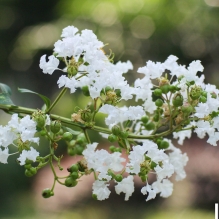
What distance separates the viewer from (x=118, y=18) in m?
3.17

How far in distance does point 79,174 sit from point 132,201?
2391mm

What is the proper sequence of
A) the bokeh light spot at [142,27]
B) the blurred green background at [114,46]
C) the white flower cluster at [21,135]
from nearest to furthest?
the white flower cluster at [21,135], the blurred green background at [114,46], the bokeh light spot at [142,27]

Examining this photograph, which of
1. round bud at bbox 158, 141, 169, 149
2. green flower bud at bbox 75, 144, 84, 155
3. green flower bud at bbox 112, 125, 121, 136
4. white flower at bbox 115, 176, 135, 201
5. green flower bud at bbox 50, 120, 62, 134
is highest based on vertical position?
round bud at bbox 158, 141, 169, 149

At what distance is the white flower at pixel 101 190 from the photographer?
535 millimetres

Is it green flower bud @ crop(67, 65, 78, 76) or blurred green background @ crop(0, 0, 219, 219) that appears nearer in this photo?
green flower bud @ crop(67, 65, 78, 76)

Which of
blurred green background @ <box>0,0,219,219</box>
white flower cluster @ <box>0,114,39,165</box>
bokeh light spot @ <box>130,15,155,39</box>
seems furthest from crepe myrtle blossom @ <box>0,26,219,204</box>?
bokeh light spot @ <box>130,15,155,39</box>

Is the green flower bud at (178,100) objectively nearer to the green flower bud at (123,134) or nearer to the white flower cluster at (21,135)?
the green flower bud at (123,134)

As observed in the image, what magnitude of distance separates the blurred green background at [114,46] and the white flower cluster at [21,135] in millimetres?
2258

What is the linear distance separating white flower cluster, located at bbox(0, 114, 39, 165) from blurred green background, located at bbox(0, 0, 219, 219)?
2.26 meters

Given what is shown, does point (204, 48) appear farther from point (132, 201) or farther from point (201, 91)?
point (201, 91)

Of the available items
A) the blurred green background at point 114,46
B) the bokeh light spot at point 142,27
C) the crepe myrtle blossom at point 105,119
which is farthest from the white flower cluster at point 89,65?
the bokeh light spot at point 142,27

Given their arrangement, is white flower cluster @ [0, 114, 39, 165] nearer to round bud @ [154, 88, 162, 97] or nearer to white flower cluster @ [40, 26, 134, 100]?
white flower cluster @ [40, 26, 134, 100]

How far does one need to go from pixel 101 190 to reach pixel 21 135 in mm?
121

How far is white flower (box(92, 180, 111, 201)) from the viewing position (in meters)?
0.53
